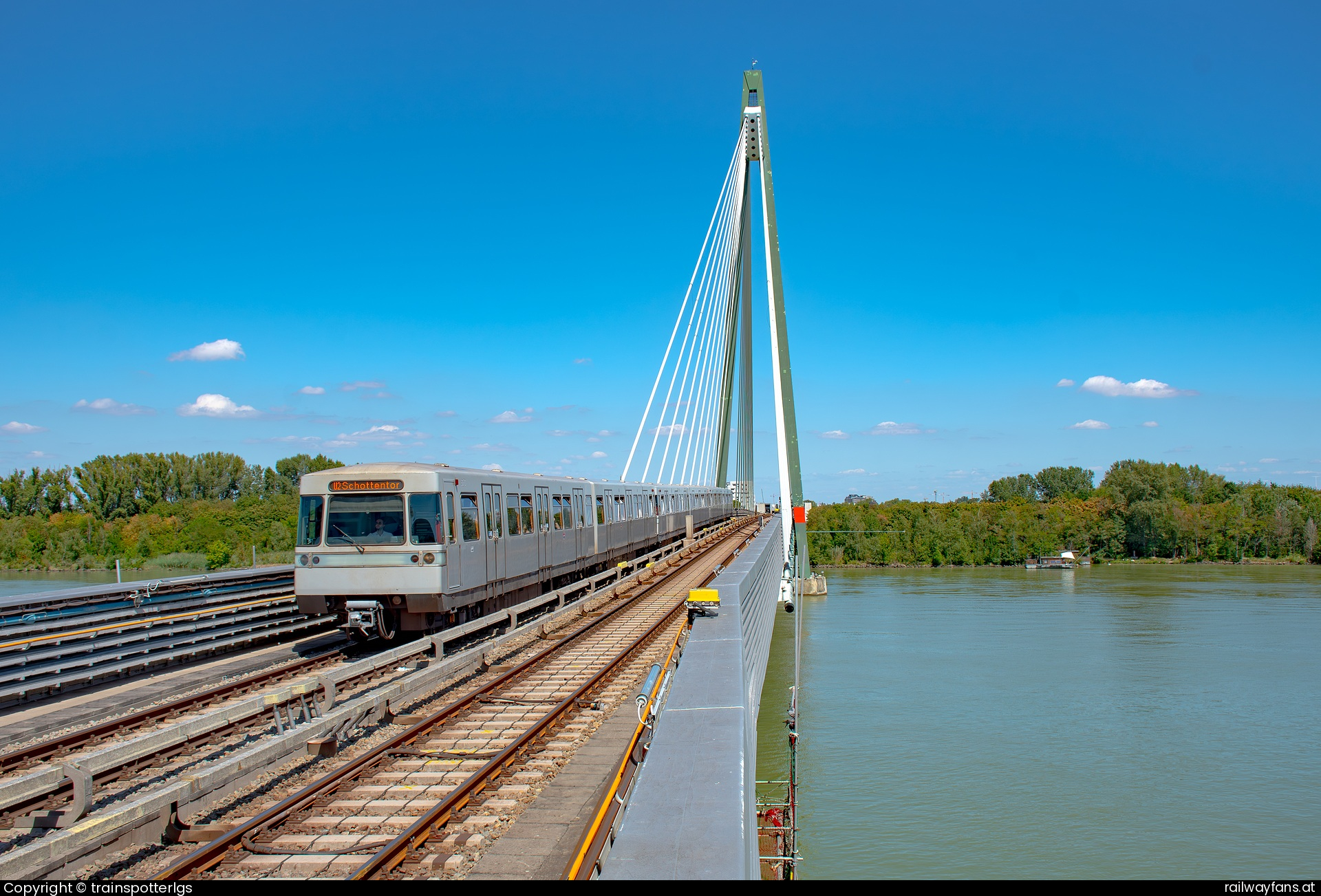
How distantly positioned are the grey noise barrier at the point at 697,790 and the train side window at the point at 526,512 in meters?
7.49

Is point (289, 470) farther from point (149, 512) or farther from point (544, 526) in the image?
point (544, 526)

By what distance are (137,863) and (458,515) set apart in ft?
23.6

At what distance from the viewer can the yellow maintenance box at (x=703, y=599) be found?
32.2 ft

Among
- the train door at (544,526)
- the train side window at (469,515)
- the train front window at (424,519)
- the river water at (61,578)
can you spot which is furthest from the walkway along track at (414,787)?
the river water at (61,578)

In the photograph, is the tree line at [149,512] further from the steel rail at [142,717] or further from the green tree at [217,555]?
the steel rail at [142,717]

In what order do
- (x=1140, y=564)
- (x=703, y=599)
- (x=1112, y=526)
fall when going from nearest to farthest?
(x=703, y=599) < (x=1140, y=564) < (x=1112, y=526)

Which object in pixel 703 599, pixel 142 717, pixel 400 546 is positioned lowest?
pixel 142 717

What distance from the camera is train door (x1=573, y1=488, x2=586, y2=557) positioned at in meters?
18.5

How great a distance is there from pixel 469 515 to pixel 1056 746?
1313cm

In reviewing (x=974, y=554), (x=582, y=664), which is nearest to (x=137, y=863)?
(x=582, y=664)

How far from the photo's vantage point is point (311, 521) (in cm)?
1136

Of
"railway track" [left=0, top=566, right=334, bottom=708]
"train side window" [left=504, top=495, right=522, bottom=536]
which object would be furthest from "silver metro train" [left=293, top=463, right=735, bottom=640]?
"railway track" [left=0, top=566, right=334, bottom=708]

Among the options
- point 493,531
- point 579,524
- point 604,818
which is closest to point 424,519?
point 493,531

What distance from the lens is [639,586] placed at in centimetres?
1923
